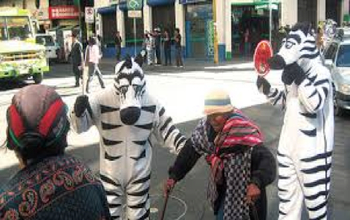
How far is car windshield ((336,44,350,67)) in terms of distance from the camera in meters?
13.0

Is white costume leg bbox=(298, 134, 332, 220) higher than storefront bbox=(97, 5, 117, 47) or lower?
lower

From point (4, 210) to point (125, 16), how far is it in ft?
124

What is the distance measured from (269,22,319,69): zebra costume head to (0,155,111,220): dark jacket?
8.69ft

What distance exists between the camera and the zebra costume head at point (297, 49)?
4.51 metres

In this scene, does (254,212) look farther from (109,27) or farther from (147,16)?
(109,27)

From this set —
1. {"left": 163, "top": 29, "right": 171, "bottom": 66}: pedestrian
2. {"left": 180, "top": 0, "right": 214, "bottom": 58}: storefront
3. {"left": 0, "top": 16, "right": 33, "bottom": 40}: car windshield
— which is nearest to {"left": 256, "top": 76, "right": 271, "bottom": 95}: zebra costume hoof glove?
{"left": 0, "top": 16, "right": 33, "bottom": 40}: car windshield

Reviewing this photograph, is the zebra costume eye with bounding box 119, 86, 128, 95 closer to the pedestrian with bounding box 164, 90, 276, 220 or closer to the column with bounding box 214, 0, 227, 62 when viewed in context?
the pedestrian with bounding box 164, 90, 276, 220

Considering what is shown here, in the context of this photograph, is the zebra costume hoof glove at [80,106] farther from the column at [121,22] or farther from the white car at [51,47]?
the column at [121,22]

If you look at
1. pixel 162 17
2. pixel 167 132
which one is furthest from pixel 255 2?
pixel 167 132

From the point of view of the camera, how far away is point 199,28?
31312mm

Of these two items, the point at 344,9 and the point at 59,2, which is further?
the point at 59,2

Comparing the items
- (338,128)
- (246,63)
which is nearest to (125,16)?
(246,63)

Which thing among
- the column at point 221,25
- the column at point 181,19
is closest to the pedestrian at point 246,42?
the column at point 221,25

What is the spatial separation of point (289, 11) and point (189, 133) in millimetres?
21343
